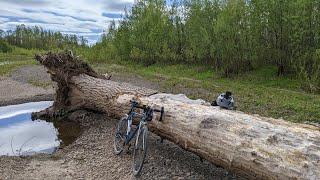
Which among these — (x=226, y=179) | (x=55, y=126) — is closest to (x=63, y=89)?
(x=55, y=126)

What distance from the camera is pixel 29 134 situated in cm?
1279

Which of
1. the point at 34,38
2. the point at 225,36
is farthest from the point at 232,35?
the point at 34,38

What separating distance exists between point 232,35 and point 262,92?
27.9ft

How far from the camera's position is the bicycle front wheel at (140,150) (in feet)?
25.9

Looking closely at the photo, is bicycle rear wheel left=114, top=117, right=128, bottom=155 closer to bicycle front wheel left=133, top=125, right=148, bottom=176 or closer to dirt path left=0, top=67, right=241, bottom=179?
dirt path left=0, top=67, right=241, bottom=179

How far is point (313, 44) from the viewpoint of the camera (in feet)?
75.3

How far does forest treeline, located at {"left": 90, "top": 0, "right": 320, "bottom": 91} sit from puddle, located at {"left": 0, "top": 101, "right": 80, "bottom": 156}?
12325 millimetres

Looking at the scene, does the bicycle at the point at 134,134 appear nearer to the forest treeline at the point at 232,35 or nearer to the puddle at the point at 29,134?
the puddle at the point at 29,134

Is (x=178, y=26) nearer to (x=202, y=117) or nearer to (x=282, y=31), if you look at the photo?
(x=282, y=31)

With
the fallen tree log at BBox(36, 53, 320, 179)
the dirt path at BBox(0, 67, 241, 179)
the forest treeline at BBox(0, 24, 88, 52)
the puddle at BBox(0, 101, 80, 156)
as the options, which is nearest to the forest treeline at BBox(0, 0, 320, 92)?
the puddle at BBox(0, 101, 80, 156)

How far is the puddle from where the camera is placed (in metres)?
11.1

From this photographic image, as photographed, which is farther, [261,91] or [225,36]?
[225,36]

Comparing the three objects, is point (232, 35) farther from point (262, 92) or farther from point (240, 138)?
point (240, 138)

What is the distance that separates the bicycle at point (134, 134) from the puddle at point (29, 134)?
218cm
